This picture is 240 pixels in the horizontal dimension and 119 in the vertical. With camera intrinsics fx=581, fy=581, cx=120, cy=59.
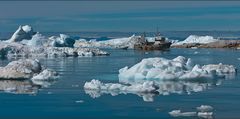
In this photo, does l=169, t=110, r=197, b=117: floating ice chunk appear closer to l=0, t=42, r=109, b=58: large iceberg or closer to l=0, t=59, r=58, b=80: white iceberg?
l=0, t=59, r=58, b=80: white iceberg

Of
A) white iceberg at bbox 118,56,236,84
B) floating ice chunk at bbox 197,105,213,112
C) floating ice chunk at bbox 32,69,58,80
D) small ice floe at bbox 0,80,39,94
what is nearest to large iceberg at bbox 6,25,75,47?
floating ice chunk at bbox 32,69,58,80

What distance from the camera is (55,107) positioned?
1321cm

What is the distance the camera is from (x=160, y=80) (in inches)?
742

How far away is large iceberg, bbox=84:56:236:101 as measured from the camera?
1598cm

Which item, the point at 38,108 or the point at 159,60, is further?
the point at 159,60

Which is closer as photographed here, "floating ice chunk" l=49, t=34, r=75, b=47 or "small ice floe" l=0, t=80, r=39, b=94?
"small ice floe" l=0, t=80, r=39, b=94

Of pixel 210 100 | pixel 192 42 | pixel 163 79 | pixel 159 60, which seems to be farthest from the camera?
pixel 192 42

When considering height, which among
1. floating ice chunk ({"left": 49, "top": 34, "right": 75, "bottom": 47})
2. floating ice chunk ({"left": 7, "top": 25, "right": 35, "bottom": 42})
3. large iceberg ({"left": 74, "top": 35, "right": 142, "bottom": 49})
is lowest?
large iceberg ({"left": 74, "top": 35, "right": 142, "bottom": 49})

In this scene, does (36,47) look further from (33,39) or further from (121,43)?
(121,43)

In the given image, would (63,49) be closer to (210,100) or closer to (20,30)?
(20,30)

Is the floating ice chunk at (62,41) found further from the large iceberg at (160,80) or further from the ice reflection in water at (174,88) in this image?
the ice reflection in water at (174,88)

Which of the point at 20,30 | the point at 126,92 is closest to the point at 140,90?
the point at 126,92

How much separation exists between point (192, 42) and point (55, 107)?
71.1 meters

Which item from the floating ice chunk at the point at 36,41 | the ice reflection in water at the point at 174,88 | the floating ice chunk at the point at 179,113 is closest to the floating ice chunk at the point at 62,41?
the floating ice chunk at the point at 36,41
